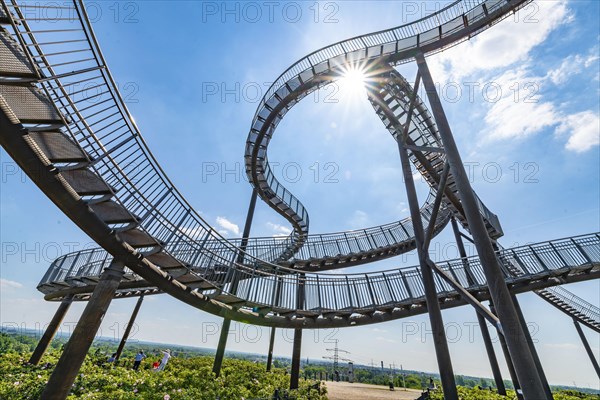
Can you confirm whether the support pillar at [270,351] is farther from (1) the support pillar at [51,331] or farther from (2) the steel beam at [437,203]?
(2) the steel beam at [437,203]

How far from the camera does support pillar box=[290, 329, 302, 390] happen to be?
1044 cm

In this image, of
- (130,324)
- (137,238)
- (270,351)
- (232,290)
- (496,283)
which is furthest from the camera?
(270,351)

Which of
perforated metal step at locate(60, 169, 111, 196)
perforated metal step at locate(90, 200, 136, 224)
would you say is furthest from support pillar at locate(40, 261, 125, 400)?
perforated metal step at locate(60, 169, 111, 196)

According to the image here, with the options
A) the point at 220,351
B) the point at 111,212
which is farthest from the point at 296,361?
the point at 111,212

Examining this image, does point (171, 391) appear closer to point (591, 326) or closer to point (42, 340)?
point (42, 340)

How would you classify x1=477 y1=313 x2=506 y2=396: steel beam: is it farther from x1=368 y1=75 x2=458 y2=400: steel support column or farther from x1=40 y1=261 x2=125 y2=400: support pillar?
x1=40 y1=261 x2=125 y2=400: support pillar

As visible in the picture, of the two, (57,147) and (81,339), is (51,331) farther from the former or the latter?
(57,147)

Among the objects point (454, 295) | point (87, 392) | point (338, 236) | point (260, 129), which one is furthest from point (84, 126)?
point (338, 236)

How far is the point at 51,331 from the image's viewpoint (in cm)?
1166

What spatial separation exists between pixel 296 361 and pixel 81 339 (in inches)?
318

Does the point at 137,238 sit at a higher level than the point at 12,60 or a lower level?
lower

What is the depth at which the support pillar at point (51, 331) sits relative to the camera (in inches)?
436

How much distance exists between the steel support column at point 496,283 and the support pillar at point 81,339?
6.38 metres

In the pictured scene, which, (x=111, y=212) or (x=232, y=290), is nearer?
(x=111, y=212)
